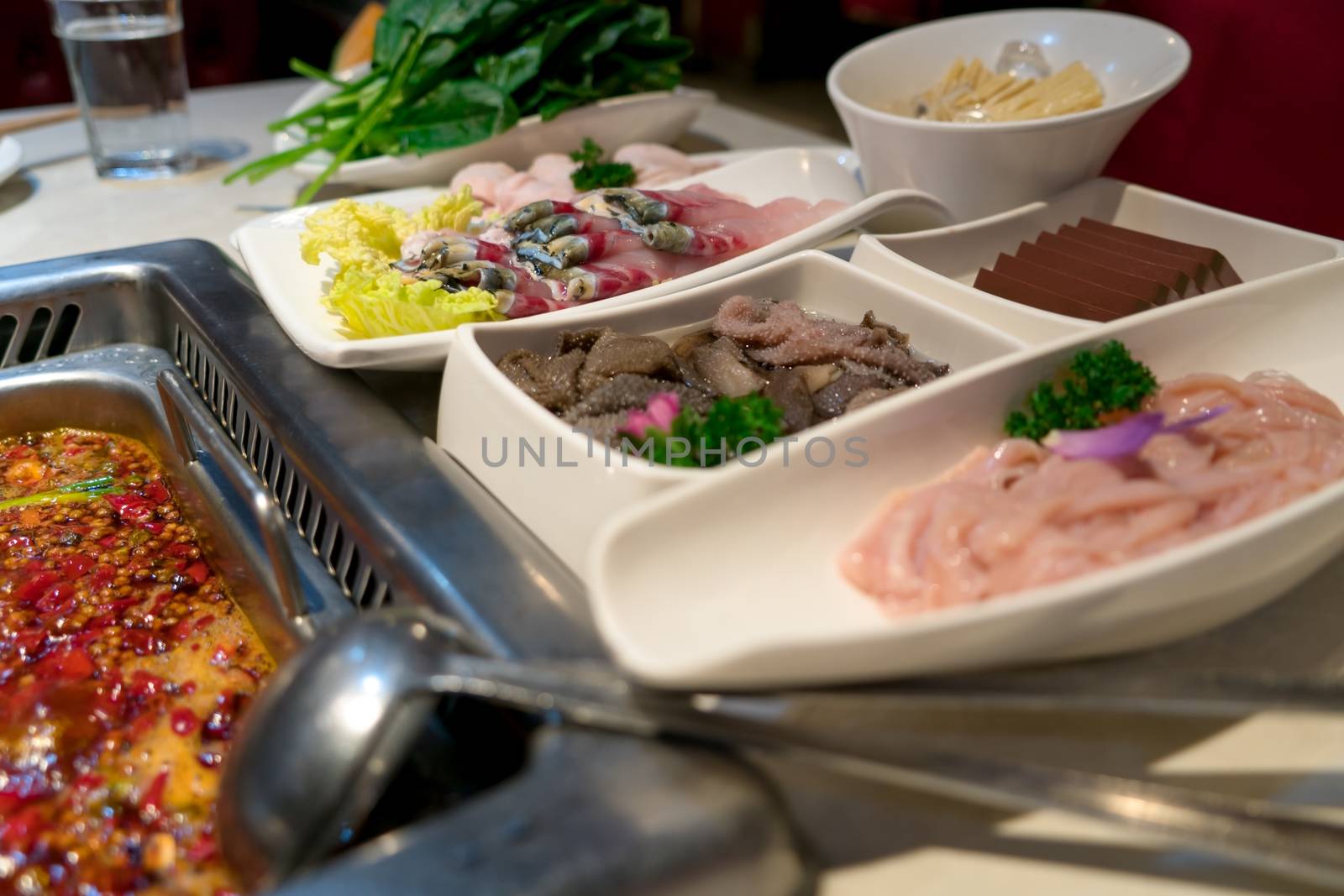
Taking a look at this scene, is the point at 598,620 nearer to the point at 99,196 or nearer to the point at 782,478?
the point at 782,478

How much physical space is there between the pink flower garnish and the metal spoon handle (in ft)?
1.16

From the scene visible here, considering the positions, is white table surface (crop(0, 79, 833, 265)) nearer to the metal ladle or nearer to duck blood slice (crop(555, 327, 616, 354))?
duck blood slice (crop(555, 327, 616, 354))

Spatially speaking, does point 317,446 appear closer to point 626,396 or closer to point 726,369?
point 626,396

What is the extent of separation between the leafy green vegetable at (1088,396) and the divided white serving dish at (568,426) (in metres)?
0.09

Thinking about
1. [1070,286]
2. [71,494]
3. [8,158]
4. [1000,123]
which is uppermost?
[1000,123]

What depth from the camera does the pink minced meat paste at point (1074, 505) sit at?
883 mm

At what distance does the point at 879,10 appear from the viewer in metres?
5.67

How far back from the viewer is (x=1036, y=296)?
1.35 m

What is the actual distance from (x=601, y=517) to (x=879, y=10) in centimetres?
551

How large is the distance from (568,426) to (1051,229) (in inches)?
41.2

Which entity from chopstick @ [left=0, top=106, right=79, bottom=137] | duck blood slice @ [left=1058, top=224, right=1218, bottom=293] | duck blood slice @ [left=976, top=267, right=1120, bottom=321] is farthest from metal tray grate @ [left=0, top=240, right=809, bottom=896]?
chopstick @ [left=0, top=106, right=79, bottom=137]

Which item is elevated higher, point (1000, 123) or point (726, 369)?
point (1000, 123)

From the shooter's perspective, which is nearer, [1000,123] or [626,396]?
[626,396]

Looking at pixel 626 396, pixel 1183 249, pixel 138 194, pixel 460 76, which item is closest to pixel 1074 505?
pixel 626 396
